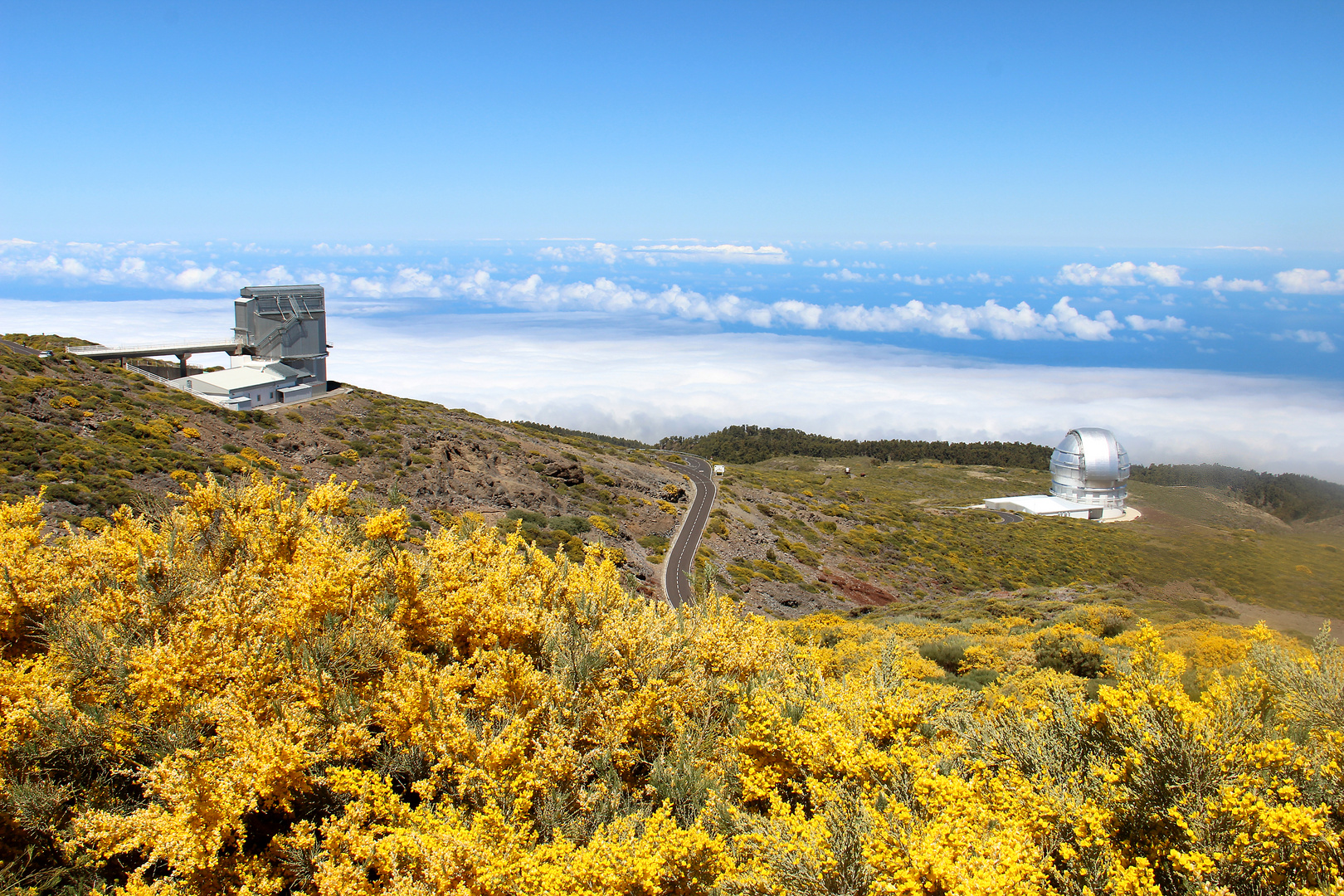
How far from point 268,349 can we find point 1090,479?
2145 inches

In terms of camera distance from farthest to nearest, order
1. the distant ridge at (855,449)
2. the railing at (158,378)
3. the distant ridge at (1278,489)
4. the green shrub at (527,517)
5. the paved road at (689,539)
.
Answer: the distant ridge at (855,449), the railing at (158,378), the green shrub at (527,517), the paved road at (689,539), the distant ridge at (1278,489)

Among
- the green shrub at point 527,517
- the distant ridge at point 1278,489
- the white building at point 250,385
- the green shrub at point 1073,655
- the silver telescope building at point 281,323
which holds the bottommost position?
the green shrub at point 527,517

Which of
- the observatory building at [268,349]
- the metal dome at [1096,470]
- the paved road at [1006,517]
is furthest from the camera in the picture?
the paved road at [1006,517]

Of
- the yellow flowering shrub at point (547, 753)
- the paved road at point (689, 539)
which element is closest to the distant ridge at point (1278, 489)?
the yellow flowering shrub at point (547, 753)

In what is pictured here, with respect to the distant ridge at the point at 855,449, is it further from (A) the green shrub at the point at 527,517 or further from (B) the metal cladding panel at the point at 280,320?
(A) the green shrub at the point at 527,517

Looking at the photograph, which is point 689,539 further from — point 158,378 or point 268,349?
point 158,378

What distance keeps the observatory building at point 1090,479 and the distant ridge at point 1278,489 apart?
504 cm

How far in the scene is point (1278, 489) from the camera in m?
29.3

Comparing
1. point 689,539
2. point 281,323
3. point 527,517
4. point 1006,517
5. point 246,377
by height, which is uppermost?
point 281,323

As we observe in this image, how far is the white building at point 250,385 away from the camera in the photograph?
36.4 metres

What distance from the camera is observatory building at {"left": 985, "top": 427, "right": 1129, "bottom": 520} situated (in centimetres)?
4512

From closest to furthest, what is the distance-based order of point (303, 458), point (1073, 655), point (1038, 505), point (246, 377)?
point (1073, 655) → point (303, 458) → point (246, 377) → point (1038, 505)

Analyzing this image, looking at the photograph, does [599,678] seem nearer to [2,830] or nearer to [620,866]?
[620,866]

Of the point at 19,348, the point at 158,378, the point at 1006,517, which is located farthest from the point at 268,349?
the point at 1006,517
